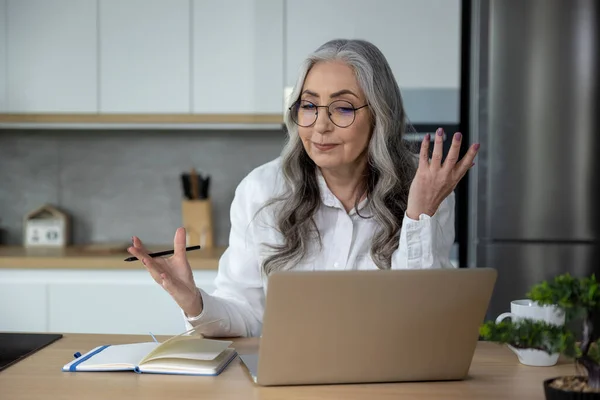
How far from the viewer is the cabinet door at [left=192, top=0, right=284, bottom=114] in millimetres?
3307

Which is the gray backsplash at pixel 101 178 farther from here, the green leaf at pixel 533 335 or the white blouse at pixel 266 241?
the green leaf at pixel 533 335

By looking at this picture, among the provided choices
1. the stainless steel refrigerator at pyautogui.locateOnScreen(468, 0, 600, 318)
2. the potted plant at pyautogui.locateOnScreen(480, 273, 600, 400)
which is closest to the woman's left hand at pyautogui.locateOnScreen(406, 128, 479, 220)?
the potted plant at pyautogui.locateOnScreen(480, 273, 600, 400)

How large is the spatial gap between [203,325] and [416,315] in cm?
59

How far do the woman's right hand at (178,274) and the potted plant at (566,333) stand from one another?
2.30 feet

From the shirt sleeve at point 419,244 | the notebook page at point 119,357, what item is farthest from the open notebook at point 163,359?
the shirt sleeve at point 419,244

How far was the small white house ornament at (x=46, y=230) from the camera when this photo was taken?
3.60 metres

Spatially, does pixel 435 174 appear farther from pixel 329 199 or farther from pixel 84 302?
pixel 84 302

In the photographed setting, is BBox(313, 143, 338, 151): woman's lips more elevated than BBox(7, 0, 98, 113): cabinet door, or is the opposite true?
BBox(7, 0, 98, 113): cabinet door

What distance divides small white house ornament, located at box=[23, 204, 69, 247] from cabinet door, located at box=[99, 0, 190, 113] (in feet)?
2.22

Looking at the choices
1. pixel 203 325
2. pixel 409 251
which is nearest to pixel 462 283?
pixel 409 251

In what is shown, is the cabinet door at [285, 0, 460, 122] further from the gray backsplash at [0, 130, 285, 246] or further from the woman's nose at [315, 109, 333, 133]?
the woman's nose at [315, 109, 333, 133]

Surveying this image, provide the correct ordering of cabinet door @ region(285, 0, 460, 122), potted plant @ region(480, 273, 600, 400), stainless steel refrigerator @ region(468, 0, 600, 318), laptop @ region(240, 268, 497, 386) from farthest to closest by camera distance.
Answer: cabinet door @ region(285, 0, 460, 122) < stainless steel refrigerator @ region(468, 0, 600, 318) < laptop @ region(240, 268, 497, 386) < potted plant @ region(480, 273, 600, 400)

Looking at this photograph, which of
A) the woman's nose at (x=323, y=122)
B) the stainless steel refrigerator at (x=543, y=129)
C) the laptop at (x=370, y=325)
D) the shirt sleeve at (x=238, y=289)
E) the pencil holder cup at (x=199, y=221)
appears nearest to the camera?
the laptop at (x=370, y=325)

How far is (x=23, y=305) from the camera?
3.12 m
